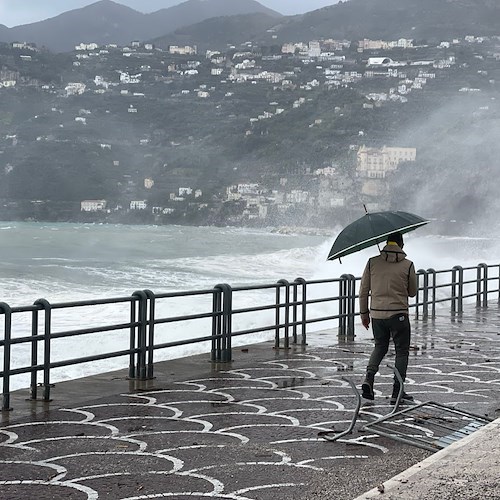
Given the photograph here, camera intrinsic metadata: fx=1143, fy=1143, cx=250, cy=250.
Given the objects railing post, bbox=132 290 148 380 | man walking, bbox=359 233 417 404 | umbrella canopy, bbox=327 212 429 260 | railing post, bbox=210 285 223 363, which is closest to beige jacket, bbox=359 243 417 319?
man walking, bbox=359 233 417 404

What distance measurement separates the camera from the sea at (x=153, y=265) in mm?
30955

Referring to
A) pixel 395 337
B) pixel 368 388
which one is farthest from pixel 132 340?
pixel 395 337

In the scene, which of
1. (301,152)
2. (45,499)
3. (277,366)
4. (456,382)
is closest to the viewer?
(45,499)

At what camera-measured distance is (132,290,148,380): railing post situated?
41.0 ft

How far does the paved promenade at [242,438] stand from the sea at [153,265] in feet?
29.9

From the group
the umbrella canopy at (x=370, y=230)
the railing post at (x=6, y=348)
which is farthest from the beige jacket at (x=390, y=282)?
the railing post at (x=6, y=348)

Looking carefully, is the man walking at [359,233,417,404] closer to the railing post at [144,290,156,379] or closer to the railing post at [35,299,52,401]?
the railing post at [144,290,156,379]

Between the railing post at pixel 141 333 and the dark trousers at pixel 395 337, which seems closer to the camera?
the dark trousers at pixel 395 337

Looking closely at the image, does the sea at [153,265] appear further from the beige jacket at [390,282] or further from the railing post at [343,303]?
the beige jacket at [390,282]

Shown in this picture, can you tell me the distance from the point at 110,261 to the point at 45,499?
87931 mm

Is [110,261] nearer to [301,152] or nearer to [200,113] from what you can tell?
[301,152]

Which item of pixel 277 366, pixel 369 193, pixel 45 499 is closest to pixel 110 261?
pixel 369 193

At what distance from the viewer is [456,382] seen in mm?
12852

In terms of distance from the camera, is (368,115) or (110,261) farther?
(368,115)
